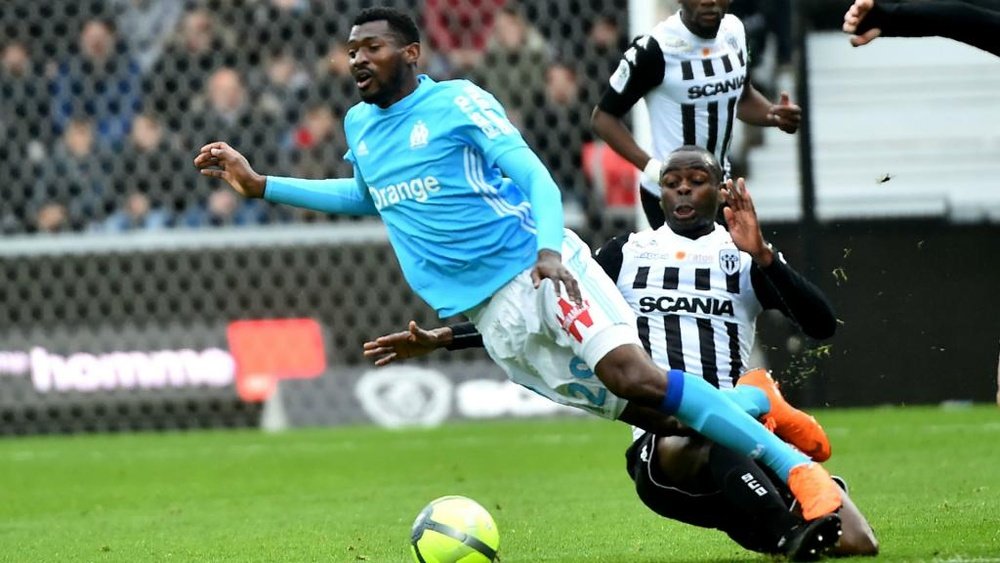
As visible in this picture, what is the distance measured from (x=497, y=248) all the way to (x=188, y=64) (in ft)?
24.5

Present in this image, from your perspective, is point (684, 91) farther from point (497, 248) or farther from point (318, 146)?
point (318, 146)

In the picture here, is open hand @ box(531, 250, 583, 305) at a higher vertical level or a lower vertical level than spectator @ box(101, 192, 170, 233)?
higher

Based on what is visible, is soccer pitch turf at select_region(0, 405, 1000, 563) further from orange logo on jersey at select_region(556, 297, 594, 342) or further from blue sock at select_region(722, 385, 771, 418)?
orange logo on jersey at select_region(556, 297, 594, 342)

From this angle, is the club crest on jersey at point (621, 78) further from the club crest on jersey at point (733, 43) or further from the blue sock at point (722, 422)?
the blue sock at point (722, 422)

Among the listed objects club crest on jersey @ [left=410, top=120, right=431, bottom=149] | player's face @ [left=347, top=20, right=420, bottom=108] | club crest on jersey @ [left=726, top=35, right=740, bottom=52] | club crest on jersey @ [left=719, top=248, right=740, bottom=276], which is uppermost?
player's face @ [left=347, top=20, right=420, bottom=108]

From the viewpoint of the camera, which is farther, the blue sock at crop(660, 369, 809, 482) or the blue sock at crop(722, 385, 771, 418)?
the blue sock at crop(722, 385, 771, 418)

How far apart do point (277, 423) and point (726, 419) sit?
6756 mm

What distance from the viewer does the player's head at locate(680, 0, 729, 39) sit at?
6.71 m

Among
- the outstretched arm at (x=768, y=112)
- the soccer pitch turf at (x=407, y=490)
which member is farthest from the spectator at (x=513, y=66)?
the outstretched arm at (x=768, y=112)

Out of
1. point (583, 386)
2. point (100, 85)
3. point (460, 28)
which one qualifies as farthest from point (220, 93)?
point (583, 386)

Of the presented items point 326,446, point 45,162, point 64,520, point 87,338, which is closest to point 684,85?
point 64,520

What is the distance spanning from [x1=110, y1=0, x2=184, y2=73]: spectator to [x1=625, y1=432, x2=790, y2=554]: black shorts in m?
7.93

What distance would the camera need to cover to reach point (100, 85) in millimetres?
12539

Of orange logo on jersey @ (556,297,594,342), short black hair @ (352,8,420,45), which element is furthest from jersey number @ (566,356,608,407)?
short black hair @ (352,8,420,45)
